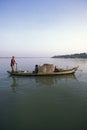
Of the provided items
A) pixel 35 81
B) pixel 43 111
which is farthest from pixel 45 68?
pixel 43 111

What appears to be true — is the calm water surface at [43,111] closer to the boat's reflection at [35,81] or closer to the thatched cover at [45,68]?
the boat's reflection at [35,81]

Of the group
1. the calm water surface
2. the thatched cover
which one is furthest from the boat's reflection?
the calm water surface

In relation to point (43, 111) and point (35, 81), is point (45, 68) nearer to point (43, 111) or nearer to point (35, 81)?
point (35, 81)

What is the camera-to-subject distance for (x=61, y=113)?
32.8 ft

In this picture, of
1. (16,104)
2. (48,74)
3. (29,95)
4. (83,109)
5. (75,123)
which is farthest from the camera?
(48,74)

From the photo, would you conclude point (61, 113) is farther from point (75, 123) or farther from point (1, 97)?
point (1, 97)

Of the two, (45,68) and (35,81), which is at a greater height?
(45,68)

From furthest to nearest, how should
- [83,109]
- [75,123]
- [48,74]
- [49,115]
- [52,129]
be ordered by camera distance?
1. [48,74]
2. [83,109]
3. [49,115]
4. [75,123]
5. [52,129]

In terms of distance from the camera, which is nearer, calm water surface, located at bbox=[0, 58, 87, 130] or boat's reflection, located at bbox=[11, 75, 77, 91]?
calm water surface, located at bbox=[0, 58, 87, 130]

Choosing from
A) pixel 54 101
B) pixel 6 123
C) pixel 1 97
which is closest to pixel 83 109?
pixel 54 101

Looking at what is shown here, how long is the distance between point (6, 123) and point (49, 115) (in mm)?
2624

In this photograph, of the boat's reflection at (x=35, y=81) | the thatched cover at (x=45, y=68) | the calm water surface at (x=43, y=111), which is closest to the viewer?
the calm water surface at (x=43, y=111)

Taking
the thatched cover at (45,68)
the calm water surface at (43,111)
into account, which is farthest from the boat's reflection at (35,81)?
the calm water surface at (43,111)

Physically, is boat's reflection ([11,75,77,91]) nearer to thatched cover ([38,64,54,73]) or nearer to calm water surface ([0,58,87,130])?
thatched cover ([38,64,54,73])
